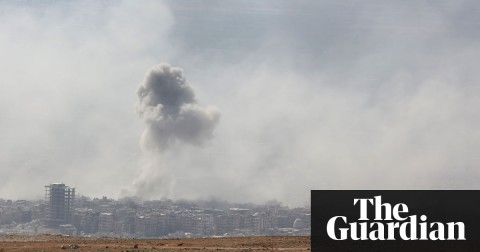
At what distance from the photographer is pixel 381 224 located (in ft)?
130

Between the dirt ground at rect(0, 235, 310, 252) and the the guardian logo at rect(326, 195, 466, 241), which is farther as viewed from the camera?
the dirt ground at rect(0, 235, 310, 252)

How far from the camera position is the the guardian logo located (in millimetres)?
39469

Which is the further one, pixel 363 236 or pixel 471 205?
pixel 471 205

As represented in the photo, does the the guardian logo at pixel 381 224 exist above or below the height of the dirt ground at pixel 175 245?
above

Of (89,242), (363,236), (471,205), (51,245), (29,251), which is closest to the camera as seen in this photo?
(363,236)

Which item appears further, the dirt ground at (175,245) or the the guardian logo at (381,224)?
the dirt ground at (175,245)

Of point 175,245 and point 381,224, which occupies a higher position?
point 381,224

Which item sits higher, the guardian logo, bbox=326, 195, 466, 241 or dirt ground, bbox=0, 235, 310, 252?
the guardian logo, bbox=326, 195, 466, 241

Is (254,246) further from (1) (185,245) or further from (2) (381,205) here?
(2) (381,205)

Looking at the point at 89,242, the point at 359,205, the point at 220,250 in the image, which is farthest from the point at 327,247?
the point at 89,242

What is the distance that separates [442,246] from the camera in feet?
206

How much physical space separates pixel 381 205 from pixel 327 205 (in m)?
21.9

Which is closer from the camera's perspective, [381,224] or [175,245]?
[381,224]

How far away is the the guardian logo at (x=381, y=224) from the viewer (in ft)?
129
